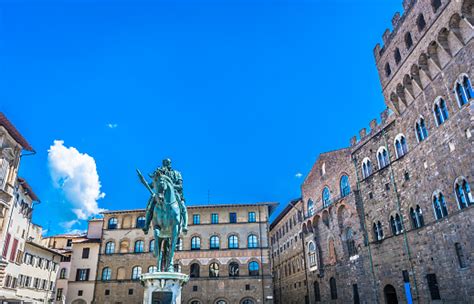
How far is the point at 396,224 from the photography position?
81.6ft

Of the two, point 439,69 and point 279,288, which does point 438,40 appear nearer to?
point 439,69

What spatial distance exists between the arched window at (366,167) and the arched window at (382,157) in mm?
1277

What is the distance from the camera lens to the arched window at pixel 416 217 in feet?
73.3

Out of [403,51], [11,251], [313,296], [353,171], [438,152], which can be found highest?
[403,51]

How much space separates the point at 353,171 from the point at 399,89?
874 cm

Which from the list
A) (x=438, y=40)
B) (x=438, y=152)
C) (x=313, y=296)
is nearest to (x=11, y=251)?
(x=313, y=296)

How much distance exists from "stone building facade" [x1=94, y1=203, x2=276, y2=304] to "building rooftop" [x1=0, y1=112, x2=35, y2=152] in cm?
1705

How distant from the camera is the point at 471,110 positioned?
17.8m

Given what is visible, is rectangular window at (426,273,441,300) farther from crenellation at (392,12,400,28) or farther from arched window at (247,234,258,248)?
arched window at (247,234,258,248)

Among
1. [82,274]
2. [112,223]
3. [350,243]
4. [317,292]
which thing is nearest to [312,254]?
[317,292]

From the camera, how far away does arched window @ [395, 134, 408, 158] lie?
24312mm

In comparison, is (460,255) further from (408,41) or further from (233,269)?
(233,269)

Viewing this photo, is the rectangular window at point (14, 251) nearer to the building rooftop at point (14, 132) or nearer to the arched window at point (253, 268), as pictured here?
the building rooftop at point (14, 132)

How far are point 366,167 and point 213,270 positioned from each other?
20274mm
